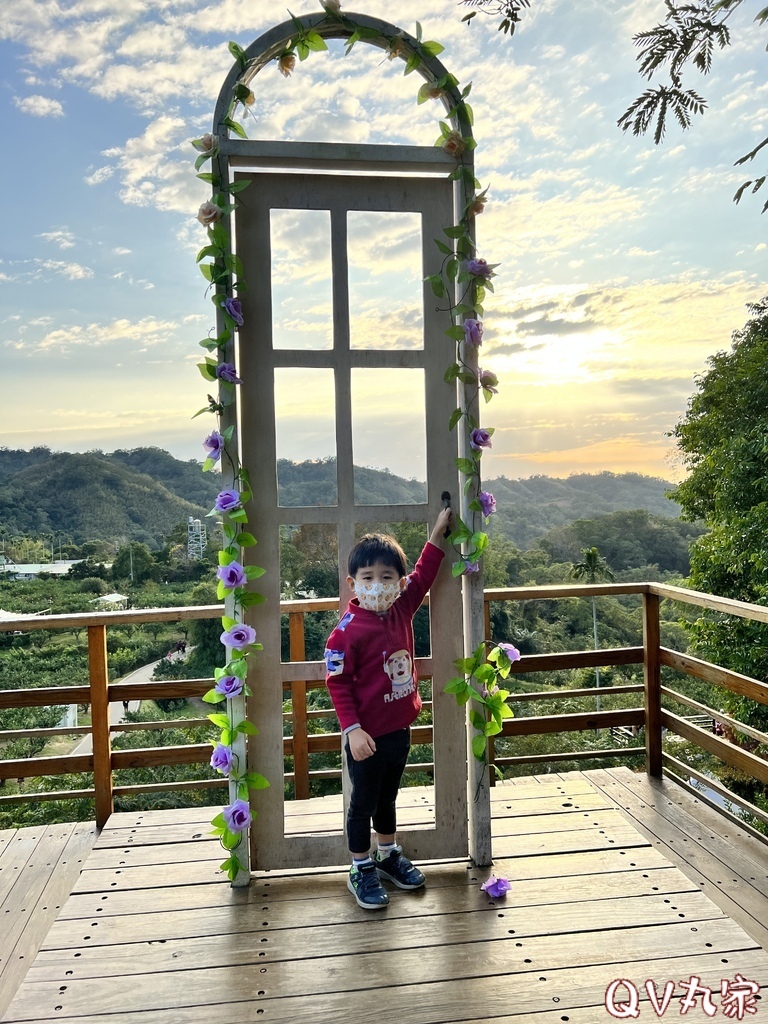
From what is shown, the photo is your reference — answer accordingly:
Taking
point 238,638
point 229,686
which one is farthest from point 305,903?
point 238,638

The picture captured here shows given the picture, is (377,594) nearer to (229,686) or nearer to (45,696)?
(229,686)

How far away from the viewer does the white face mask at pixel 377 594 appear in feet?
6.12

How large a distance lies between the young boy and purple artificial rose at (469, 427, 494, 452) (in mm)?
422

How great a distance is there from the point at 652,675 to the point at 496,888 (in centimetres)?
148

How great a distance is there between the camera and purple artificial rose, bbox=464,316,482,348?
6.68ft

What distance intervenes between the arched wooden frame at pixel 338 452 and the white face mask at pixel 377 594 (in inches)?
9.5

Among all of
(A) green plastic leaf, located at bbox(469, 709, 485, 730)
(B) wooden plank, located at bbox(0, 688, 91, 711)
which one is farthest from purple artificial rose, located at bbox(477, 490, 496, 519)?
(B) wooden plank, located at bbox(0, 688, 91, 711)

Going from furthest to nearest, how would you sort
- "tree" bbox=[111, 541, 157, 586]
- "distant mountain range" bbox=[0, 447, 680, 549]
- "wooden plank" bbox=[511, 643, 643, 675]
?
1. "tree" bbox=[111, 541, 157, 586]
2. "distant mountain range" bbox=[0, 447, 680, 549]
3. "wooden plank" bbox=[511, 643, 643, 675]

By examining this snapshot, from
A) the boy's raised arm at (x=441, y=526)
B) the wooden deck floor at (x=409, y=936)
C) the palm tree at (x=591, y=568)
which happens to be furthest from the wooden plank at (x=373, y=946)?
the palm tree at (x=591, y=568)

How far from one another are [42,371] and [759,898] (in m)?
9.31

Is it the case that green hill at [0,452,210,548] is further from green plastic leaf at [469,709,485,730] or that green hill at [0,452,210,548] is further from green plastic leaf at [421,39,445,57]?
green plastic leaf at [421,39,445,57]

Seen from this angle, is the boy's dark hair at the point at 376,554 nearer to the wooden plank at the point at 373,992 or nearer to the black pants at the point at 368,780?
the black pants at the point at 368,780

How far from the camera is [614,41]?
4336mm

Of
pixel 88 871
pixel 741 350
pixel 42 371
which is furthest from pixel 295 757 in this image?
pixel 741 350
